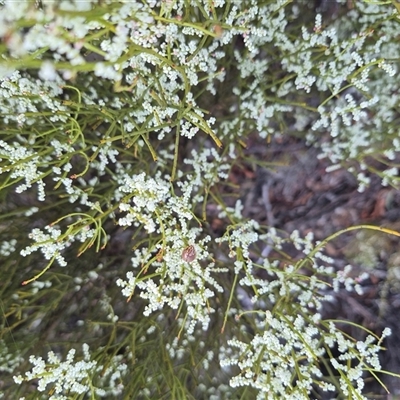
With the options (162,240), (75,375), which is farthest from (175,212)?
(75,375)

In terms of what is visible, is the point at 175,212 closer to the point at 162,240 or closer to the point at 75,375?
the point at 162,240

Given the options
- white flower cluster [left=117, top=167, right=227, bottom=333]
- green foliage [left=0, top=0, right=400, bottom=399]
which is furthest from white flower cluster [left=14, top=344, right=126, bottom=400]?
white flower cluster [left=117, top=167, right=227, bottom=333]

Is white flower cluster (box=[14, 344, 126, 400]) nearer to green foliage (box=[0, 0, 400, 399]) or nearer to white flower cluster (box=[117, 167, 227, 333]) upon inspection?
green foliage (box=[0, 0, 400, 399])

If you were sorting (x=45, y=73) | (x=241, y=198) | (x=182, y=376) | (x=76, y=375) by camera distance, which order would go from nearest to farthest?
(x=45, y=73) → (x=76, y=375) → (x=182, y=376) → (x=241, y=198)

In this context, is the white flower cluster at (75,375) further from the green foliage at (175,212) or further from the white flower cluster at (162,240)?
the white flower cluster at (162,240)

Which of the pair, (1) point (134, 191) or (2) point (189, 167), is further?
(2) point (189, 167)

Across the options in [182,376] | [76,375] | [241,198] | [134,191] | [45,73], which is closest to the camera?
[45,73]

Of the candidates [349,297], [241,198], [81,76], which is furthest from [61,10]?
[349,297]

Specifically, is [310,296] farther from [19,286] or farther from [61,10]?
[61,10]

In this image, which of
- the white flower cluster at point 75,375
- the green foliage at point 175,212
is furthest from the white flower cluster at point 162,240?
the white flower cluster at point 75,375
